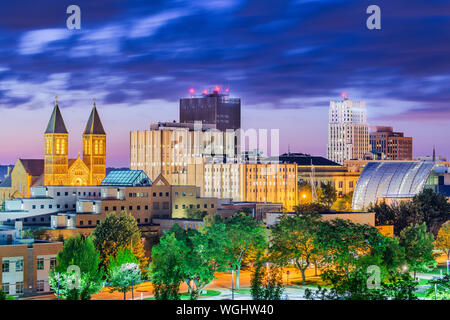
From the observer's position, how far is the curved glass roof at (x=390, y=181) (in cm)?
17138

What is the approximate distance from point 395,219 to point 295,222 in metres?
47.6

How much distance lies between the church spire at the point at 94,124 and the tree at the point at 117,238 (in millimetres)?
80074

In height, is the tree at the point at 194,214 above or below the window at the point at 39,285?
above

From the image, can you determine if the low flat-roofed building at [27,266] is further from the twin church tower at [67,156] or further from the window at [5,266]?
the twin church tower at [67,156]

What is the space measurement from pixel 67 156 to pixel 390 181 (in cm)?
7571

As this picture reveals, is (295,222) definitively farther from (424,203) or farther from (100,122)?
(100,122)

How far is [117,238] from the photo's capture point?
A: 104 m

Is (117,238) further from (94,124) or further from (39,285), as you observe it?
(94,124)

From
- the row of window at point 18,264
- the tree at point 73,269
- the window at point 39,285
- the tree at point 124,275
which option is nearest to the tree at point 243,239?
the tree at point 124,275

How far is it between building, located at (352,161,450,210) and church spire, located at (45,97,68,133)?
234 ft

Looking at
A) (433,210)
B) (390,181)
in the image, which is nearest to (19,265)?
(433,210)

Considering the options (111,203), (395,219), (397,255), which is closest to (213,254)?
(397,255)

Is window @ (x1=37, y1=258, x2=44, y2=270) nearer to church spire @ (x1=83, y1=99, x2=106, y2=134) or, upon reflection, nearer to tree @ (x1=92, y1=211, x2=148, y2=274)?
tree @ (x1=92, y1=211, x2=148, y2=274)
